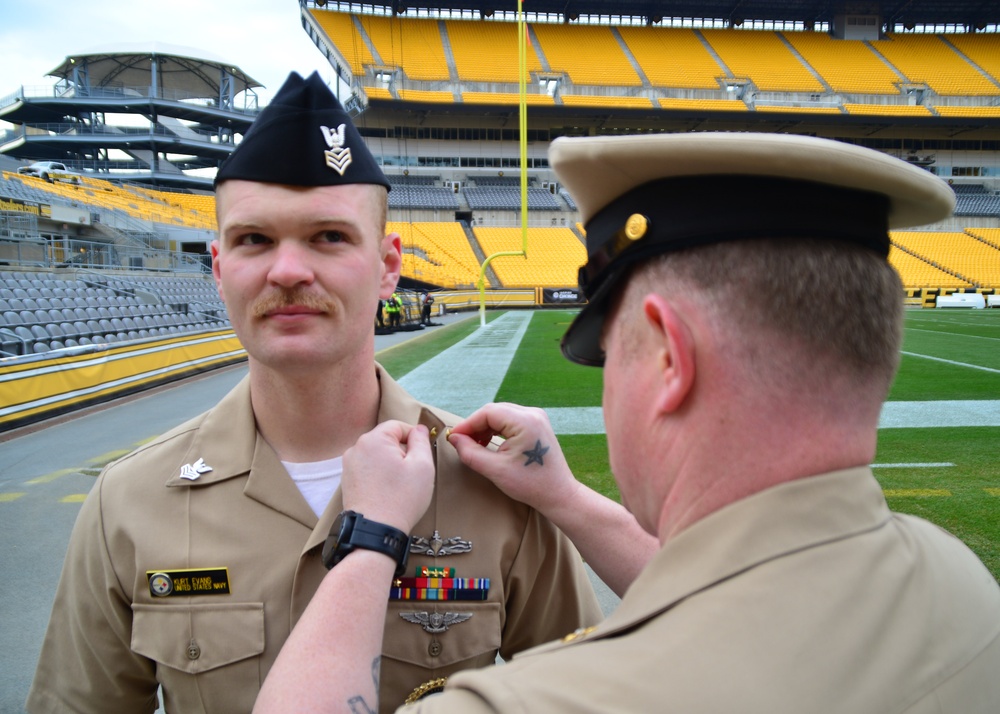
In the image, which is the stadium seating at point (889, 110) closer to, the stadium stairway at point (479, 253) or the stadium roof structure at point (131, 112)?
the stadium stairway at point (479, 253)

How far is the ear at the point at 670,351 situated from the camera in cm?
96

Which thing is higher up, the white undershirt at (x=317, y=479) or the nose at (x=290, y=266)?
the nose at (x=290, y=266)

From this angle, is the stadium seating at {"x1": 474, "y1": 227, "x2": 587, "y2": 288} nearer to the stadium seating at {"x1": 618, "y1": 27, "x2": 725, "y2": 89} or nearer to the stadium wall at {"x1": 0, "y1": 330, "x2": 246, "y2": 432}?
the stadium seating at {"x1": 618, "y1": 27, "x2": 725, "y2": 89}

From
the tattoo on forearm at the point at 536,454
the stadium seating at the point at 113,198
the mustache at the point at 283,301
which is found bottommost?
the tattoo on forearm at the point at 536,454

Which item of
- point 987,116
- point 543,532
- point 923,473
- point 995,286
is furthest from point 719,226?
point 987,116

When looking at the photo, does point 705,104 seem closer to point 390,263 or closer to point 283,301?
point 390,263

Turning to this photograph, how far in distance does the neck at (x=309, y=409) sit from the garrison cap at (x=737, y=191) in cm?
76

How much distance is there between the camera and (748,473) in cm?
96

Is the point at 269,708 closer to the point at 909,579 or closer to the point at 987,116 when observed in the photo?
the point at 909,579

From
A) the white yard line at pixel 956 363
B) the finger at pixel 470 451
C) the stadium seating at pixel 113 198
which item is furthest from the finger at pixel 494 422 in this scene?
the stadium seating at pixel 113 198

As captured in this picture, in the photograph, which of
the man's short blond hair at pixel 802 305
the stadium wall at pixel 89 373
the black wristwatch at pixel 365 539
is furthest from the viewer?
the stadium wall at pixel 89 373

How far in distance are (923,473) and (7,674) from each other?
18.5ft

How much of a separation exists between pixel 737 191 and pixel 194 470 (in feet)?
4.03

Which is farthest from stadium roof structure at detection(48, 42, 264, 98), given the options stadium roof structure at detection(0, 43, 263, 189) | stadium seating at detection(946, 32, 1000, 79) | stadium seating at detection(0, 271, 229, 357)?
stadium seating at detection(946, 32, 1000, 79)
